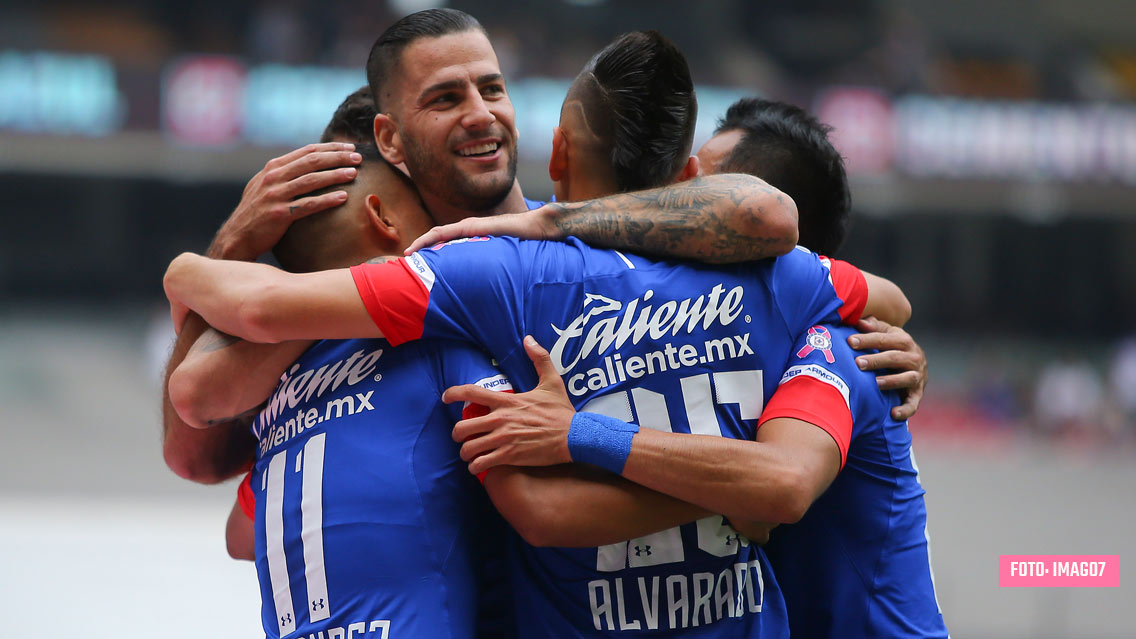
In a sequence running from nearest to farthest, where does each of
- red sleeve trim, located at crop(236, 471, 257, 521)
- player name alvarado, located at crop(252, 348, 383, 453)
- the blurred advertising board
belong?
1. player name alvarado, located at crop(252, 348, 383, 453)
2. red sleeve trim, located at crop(236, 471, 257, 521)
3. the blurred advertising board

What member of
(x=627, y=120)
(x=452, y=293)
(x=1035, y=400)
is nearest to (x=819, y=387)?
(x=627, y=120)

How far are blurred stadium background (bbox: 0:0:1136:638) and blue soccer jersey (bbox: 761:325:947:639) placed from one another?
34.6 feet

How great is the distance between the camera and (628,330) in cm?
242

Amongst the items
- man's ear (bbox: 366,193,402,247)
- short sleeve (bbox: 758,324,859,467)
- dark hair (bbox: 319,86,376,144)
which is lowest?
short sleeve (bbox: 758,324,859,467)

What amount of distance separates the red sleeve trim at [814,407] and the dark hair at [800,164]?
72 cm

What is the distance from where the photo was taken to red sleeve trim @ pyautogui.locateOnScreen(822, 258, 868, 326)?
2795 millimetres

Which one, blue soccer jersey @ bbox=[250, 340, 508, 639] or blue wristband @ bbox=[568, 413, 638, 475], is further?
blue soccer jersey @ bbox=[250, 340, 508, 639]

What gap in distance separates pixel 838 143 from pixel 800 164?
12.1 metres

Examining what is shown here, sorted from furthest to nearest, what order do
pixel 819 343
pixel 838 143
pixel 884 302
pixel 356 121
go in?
pixel 838 143, pixel 356 121, pixel 884 302, pixel 819 343

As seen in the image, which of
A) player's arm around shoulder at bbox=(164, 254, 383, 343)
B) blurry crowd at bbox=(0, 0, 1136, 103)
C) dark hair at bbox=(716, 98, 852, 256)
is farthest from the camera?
blurry crowd at bbox=(0, 0, 1136, 103)

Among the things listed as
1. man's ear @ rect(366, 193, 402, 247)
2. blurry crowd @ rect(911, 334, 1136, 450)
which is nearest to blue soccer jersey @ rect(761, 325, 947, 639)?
man's ear @ rect(366, 193, 402, 247)

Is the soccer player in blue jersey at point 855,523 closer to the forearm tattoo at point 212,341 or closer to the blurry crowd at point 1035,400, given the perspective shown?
the forearm tattoo at point 212,341

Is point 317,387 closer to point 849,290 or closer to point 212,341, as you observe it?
point 212,341

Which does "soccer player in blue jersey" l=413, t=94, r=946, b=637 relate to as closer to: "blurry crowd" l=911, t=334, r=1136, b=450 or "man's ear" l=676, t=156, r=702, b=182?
"man's ear" l=676, t=156, r=702, b=182
